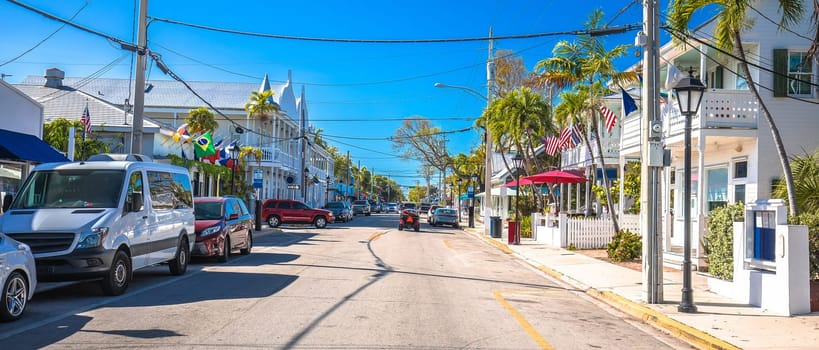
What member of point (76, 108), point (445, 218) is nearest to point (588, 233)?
point (445, 218)

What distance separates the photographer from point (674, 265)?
1720 cm

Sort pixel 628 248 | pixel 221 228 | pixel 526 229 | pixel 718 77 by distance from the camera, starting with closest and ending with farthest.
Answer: pixel 221 228 < pixel 628 248 < pixel 718 77 < pixel 526 229

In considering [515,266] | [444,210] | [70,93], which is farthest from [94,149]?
[444,210]

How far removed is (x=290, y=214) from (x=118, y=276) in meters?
27.5

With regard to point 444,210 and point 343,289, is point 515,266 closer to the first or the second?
point 343,289

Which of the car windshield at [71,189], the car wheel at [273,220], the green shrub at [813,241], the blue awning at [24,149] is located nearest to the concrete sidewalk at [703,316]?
the green shrub at [813,241]

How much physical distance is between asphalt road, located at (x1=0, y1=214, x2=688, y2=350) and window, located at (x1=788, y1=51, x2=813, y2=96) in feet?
27.9

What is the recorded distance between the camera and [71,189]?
36.8 ft

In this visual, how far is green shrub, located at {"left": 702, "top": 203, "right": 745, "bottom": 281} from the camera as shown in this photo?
12047 millimetres

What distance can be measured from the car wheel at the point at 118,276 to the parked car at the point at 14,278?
166 centimetres

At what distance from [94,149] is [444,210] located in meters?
23.2

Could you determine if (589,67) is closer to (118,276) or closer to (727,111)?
(727,111)

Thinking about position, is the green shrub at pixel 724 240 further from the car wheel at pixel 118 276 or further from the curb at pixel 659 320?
the car wheel at pixel 118 276

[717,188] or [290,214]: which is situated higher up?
[717,188]
